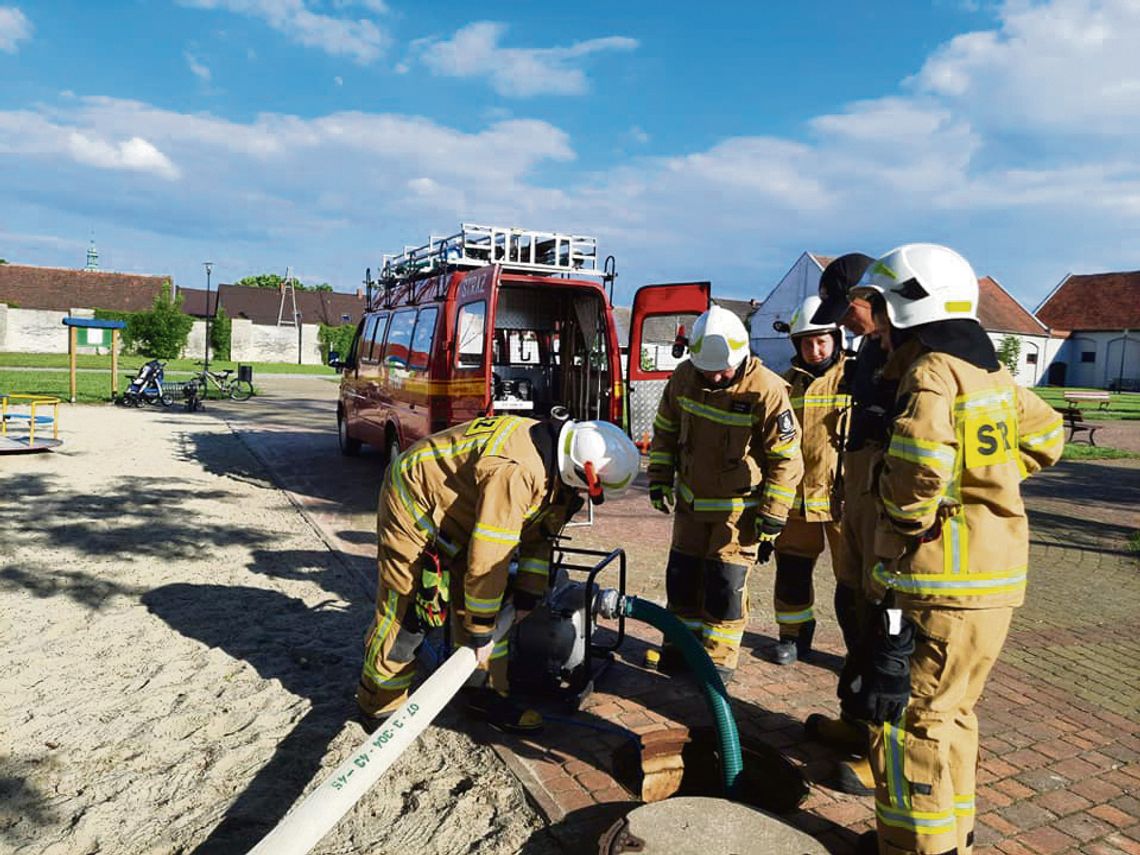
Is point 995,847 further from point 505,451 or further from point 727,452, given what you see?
point 505,451

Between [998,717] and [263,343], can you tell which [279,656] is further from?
[263,343]

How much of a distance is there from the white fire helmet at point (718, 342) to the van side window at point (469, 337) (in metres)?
3.79

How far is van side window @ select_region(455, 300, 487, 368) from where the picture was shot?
7.66 meters

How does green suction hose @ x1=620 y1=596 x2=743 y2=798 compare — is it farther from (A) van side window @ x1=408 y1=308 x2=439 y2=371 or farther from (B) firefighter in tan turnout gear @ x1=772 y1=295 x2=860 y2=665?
(A) van side window @ x1=408 y1=308 x2=439 y2=371

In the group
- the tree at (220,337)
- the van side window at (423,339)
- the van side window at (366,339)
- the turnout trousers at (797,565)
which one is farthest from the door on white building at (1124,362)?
the tree at (220,337)

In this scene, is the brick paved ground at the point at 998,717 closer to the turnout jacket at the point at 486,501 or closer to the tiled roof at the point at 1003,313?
the turnout jacket at the point at 486,501

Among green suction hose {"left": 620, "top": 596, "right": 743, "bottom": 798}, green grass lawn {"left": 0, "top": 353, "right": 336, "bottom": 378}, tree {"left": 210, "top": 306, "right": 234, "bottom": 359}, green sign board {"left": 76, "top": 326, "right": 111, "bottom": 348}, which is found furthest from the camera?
tree {"left": 210, "top": 306, "right": 234, "bottom": 359}

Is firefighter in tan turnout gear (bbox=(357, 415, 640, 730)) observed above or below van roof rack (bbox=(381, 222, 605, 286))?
below

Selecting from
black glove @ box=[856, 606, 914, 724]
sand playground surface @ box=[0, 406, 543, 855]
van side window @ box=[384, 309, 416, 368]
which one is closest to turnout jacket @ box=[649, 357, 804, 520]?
black glove @ box=[856, 606, 914, 724]

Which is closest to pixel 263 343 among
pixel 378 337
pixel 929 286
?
pixel 378 337

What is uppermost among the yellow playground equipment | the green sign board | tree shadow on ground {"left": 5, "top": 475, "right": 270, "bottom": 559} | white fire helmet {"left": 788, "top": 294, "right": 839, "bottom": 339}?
white fire helmet {"left": 788, "top": 294, "right": 839, "bottom": 339}

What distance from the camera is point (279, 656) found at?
462cm

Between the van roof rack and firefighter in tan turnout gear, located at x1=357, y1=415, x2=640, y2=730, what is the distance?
4.84 metres

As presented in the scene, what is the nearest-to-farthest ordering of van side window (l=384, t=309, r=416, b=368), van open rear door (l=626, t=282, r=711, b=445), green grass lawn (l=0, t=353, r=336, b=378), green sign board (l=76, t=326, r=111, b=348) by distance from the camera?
van open rear door (l=626, t=282, r=711, b=445) < van side window (l=384, t=309, r=416, b=368) < green sign board (l=76, t=326, r=111, b=348) < green grass lawn (l=0, t=353, r=336, b=378)
